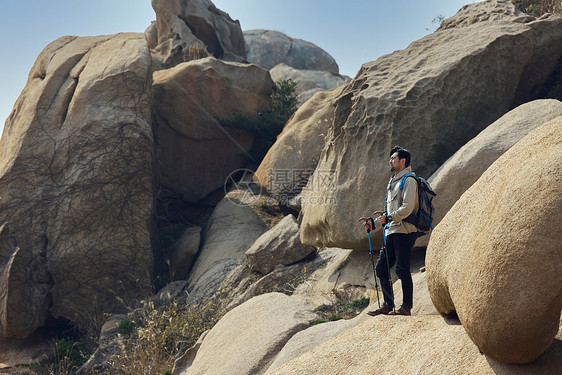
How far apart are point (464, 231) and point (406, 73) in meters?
4.79

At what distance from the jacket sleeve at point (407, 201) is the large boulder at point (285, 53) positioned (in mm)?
26285

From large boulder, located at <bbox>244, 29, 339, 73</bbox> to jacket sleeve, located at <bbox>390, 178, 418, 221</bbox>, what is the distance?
26.3 meters

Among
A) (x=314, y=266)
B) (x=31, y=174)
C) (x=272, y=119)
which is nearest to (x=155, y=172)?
(x=31, y=174)

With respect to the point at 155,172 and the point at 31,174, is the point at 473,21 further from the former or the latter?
the point at 31,174

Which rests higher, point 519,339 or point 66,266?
point 519,339

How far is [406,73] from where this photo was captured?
316 inches

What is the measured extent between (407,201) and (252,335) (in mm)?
2465

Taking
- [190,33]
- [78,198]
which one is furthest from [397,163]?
[190,33]

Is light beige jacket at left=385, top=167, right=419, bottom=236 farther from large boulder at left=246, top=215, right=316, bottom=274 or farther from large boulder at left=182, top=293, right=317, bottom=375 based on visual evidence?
large boulder at left=246, top=215, right=316, bottom=274

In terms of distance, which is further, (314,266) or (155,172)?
(155,172)

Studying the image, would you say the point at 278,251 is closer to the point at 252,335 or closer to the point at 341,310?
the point at 341,310

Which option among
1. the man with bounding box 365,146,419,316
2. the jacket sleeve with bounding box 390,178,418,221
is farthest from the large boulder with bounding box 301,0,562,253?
the jacket sleeve with bounding box 390,178,418,221

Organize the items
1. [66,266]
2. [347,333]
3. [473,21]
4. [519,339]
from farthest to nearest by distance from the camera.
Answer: [66,266] → [473,21] → [347,333] → [519,339]

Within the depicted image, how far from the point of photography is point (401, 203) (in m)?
5.07
